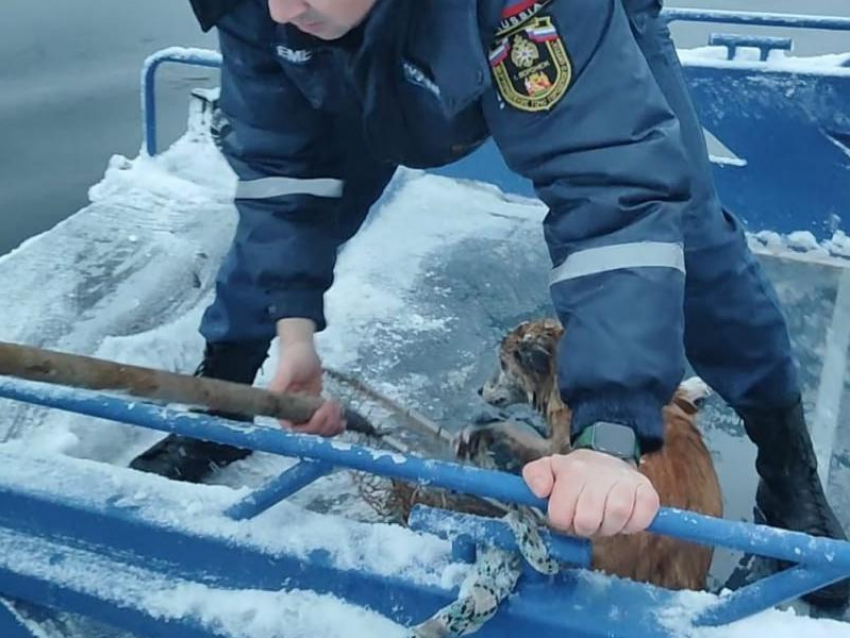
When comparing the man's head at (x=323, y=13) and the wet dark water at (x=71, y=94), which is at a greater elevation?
the man's head at (x=323, y=13)

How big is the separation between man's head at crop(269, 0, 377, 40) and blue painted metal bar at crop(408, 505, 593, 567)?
55cm

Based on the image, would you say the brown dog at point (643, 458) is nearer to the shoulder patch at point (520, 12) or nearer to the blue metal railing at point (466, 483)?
the blue metal railing at point (466, 483)

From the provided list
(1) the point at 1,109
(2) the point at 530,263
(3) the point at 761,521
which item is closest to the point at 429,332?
(2) the point at 530,263

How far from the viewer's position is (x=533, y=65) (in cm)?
130

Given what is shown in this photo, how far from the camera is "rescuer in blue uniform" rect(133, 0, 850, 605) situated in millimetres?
1283

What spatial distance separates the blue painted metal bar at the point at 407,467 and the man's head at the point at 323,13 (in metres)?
0.46

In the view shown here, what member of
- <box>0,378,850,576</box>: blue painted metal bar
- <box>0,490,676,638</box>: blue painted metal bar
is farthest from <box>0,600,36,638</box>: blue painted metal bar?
<box>0,378,850,576</box>: blue painted metal bar

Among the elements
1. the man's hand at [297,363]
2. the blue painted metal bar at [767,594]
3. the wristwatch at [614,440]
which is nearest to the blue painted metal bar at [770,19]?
the man's hand at [297,363]

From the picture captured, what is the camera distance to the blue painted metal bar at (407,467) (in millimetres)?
1117

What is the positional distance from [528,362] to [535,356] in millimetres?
28

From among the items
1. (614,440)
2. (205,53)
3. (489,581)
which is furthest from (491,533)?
(205,53)

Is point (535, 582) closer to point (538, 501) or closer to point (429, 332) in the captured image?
point (538, 501)

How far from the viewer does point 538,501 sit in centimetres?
118

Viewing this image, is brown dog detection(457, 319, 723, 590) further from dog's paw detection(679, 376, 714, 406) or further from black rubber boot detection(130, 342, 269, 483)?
black rubber boot detection(130, 342, 269, 483)
